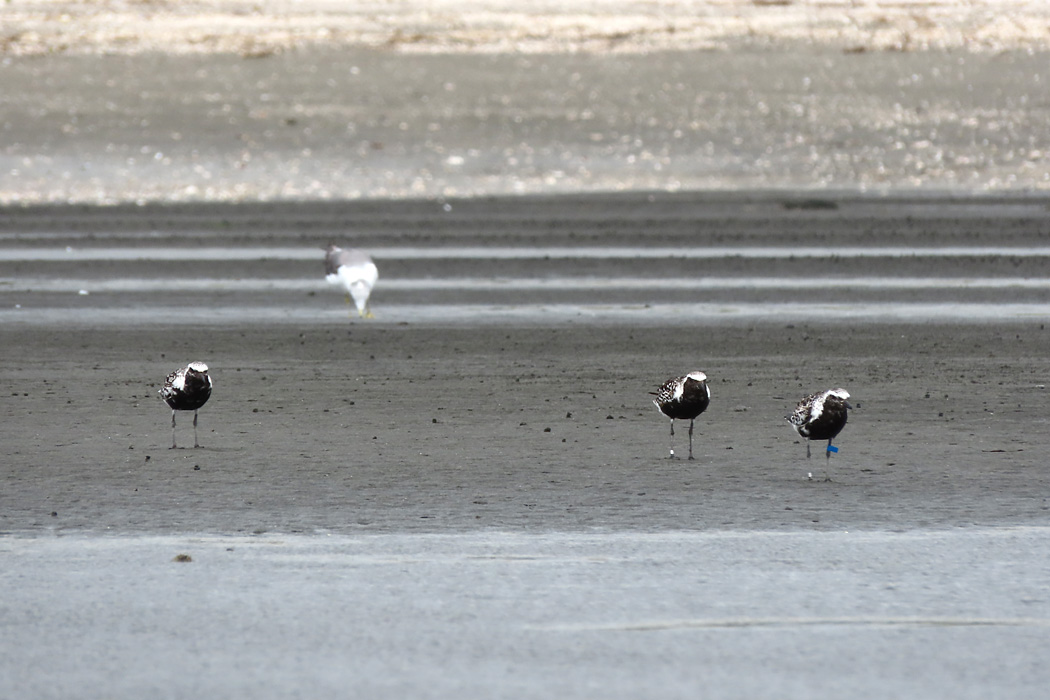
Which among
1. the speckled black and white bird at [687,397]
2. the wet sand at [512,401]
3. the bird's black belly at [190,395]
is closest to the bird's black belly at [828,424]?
the wet sand at [512,401]

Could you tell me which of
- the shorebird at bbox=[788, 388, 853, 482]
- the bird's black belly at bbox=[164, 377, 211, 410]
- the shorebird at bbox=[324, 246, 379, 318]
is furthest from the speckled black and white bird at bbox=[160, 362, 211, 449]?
the shorebird at bbox=[324, 246, 379, 318]

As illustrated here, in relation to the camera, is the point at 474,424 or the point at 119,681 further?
the point at 474,424

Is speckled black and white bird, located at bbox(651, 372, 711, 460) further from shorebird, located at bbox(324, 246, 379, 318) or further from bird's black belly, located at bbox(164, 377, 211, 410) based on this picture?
shorebird, located at bbox(324, 246, 379, 318)

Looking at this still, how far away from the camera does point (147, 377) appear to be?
13492 mm

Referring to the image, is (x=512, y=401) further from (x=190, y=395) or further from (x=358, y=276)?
(x=358, y=276)

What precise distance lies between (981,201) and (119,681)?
94.7 ft

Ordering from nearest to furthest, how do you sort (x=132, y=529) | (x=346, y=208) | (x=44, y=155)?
(x=132, y=529) → (x=346, y=208) → (x=44, y=155)

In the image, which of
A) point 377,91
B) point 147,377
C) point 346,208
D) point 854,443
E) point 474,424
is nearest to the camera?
point 854,443

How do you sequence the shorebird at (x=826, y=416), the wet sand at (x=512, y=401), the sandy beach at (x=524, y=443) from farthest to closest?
the shorebird at (x=826, y=416) < the wet sand at (x=512, y=401) < the sandy beach at (x=524, y=443)

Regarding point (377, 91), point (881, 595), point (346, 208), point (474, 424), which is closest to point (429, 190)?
point (346, 208)

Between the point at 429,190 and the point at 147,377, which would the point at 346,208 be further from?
the point at 147,377

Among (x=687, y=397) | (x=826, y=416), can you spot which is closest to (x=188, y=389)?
(x=687, y=397)

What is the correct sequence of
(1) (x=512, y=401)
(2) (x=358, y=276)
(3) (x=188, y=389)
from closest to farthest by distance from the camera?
1. (3) (x=188, y=389)
2. (1) (x=512, y=401)
3. (2) (x=358, y=276)

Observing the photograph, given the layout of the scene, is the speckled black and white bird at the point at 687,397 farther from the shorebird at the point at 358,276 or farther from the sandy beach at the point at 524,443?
the shorebird at the point at 358,276
